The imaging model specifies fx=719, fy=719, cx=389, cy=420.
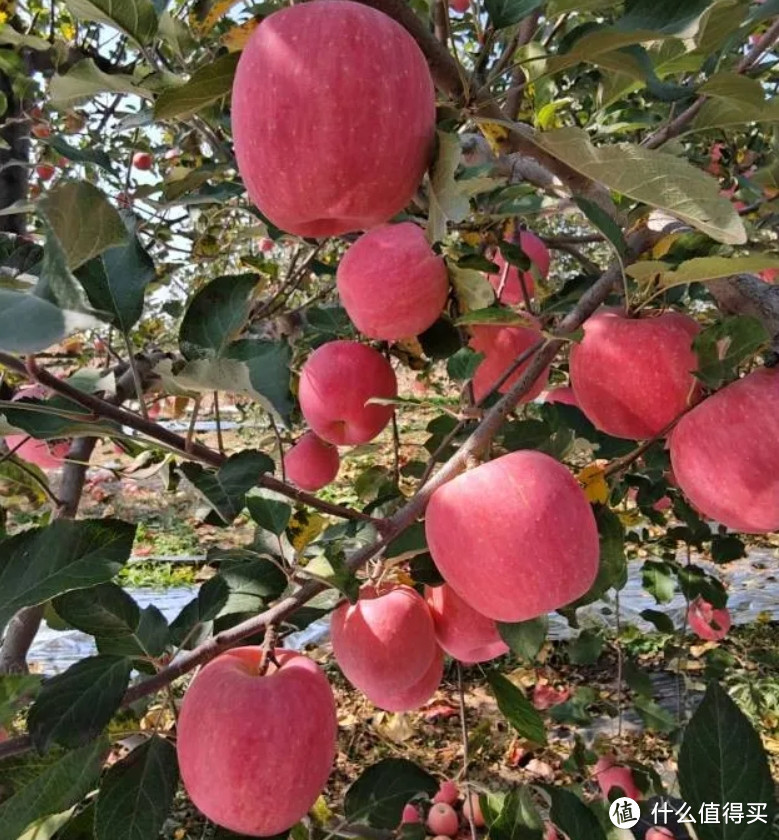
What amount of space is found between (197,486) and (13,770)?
0.35 m

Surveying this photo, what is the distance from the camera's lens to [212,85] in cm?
63

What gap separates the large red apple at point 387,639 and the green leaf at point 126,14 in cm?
74

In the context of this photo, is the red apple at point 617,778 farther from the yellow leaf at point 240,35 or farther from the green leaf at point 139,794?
the yellow leaf at point 240,35

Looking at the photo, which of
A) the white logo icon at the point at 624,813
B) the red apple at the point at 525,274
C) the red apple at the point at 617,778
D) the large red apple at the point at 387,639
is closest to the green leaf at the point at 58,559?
the large red apple at the point at 387,639

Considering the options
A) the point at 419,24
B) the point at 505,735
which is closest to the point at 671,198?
the point at 419,24

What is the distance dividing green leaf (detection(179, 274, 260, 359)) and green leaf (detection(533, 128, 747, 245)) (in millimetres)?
411

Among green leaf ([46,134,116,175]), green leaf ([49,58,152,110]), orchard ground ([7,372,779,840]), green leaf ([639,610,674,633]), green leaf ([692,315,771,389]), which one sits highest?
green leaf ([49,58,152,110])

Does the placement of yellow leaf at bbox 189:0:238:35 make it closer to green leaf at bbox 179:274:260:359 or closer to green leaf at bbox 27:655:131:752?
green leaf at bbox 179:274:260:359

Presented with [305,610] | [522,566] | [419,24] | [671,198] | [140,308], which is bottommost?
[305,610]

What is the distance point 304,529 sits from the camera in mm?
1004

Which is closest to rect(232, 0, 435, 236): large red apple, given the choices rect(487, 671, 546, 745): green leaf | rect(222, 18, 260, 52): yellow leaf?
rect(222, 18, 260, 52): yellow leaf

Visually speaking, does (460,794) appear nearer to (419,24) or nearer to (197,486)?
(197,486)

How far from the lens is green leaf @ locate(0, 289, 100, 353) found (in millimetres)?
378

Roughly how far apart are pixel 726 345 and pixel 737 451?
0.38ft
